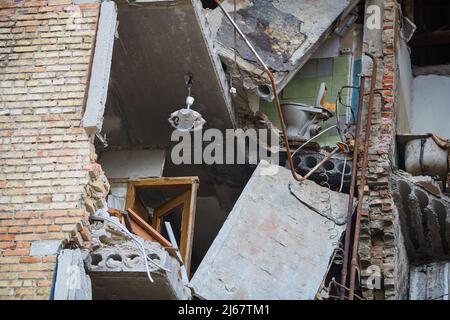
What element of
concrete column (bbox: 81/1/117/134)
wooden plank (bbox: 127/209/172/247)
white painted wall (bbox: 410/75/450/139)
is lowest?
wooden plank (bbox: 127/209/172/247)

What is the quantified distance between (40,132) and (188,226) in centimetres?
253

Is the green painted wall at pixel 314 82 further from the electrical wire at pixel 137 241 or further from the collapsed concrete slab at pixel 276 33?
the electrical wire at pixel 137 241

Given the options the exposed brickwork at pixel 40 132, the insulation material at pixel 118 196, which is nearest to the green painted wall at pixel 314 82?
the insulation material at pixel 118 196

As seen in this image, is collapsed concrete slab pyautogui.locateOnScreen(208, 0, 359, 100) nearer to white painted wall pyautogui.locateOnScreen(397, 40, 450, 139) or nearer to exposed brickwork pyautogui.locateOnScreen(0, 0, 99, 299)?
white painted wall pyautogui.locateOnScreen(397, 40, 450, 139)

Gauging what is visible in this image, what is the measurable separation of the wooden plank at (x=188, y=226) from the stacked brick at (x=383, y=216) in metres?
1.86

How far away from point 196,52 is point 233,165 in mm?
1743

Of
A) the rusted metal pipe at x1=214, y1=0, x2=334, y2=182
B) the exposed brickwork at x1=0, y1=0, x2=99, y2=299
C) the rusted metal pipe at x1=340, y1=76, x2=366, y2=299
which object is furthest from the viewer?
the rusted metal pipe at x1=214, y1=0, x2=334, y2=182

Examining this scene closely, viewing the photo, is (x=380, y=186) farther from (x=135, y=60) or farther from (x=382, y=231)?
(x=135, y=60)

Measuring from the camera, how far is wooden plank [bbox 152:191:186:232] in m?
13.3

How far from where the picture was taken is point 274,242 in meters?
12.1

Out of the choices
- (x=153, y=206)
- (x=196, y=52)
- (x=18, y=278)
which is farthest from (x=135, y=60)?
(x=18, y=278)

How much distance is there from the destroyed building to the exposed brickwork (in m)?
0.02

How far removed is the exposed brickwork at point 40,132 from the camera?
10094 mm

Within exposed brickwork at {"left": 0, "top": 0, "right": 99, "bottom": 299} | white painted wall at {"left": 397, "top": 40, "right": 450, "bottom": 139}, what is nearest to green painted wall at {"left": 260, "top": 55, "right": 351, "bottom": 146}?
white painted wall at {"left": 397, "top": 40, "right": 450, "bottom": 139}
